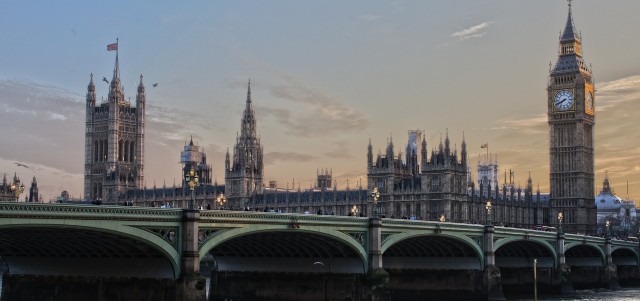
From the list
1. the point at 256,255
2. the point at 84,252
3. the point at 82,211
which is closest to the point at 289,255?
the point at 256,255

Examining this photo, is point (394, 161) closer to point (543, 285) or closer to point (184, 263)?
point (543, 285)

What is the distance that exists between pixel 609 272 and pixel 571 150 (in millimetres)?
68183

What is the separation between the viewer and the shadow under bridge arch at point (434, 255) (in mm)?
95625

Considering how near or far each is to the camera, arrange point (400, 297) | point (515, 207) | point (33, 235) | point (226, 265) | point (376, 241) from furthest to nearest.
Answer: point (515, 207), point (400, 297), point (226, 265), point (376, 241), point (33, 235)

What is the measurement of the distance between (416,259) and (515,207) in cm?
9783

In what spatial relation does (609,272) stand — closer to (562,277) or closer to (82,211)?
(562,277)

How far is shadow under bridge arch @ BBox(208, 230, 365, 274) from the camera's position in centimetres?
7881

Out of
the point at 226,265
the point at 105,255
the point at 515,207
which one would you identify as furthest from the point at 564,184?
the point at 105,255

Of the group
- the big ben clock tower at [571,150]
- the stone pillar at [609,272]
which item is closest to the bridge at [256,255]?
the stone pillar at [609,272]

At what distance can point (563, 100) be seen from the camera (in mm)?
198375

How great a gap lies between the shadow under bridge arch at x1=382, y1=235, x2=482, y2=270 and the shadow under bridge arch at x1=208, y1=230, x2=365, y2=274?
12.5 m

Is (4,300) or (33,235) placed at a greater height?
(33,235)

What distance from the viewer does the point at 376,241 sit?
7994 cm

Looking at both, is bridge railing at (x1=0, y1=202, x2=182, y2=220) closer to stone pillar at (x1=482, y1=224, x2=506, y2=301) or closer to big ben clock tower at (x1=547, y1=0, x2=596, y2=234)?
stone pillar at (x1=482, y1=224, x2=506, y2=301)
